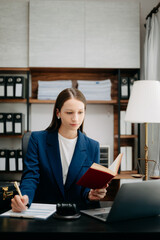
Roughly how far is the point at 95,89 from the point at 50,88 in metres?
0.51

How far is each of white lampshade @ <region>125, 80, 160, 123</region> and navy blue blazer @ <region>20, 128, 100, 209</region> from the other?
601 millimetres

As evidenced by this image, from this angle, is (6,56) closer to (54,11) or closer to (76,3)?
(54,11)

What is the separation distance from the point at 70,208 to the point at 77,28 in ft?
7.59

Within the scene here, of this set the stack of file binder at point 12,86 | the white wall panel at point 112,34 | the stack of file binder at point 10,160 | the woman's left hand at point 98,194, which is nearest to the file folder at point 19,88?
the stack of file binder at point 12,86

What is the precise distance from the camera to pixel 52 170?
147 cm

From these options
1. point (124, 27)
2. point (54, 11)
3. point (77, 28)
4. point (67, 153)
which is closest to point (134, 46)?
point (124, 27)

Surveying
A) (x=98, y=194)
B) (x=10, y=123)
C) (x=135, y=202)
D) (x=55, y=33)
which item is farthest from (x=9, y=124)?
(x=135, y=202)

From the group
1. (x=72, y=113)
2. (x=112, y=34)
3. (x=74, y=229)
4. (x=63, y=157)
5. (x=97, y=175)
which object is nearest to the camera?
(x=74, y=229)

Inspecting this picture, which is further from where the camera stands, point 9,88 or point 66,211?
point 9,88

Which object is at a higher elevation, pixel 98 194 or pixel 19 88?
pixel 19 88

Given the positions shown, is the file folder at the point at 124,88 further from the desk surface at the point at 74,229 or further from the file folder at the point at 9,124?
the desk surface at the point at 74,229

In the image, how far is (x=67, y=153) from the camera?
1555mm

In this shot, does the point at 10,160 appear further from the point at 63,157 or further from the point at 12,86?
the point at 63,157

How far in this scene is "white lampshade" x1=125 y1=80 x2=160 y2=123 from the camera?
6.35ft
